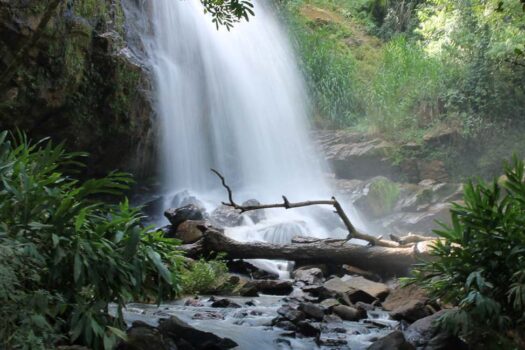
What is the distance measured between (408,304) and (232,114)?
11395 millimetres

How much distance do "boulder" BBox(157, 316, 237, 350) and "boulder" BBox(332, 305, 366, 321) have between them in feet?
6.79

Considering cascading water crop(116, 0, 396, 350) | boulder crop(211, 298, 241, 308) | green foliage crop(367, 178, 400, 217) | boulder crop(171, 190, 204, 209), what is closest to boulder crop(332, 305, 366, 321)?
boulder crop(211, 298, 241, 308)

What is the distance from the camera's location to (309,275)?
28.8ft

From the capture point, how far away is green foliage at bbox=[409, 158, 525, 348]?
173 inches

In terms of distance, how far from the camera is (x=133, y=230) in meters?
4.07

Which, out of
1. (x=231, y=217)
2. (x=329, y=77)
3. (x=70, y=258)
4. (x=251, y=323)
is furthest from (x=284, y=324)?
(x=329, y=77)

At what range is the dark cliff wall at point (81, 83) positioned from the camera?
9.38 m

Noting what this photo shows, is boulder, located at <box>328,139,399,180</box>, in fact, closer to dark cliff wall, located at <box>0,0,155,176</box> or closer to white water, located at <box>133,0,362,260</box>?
white water, located at <box>133,0,362,260</box>

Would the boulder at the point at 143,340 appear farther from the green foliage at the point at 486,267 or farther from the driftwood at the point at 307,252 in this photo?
the driftwood at the point at 307,252

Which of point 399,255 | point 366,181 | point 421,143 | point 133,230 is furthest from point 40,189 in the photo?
point 421,143

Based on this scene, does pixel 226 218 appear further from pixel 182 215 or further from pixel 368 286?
pixel 368 286

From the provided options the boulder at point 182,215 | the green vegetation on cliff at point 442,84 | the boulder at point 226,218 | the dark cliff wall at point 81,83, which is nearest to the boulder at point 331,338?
the boulder at point 182,215

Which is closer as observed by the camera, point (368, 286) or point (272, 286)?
point (368, 286)

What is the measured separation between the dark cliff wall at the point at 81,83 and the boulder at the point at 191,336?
5.96 m
